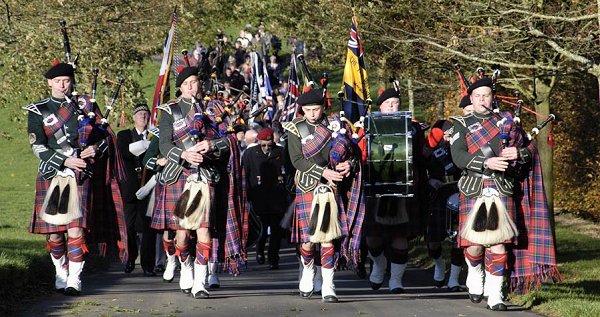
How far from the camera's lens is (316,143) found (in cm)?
1153

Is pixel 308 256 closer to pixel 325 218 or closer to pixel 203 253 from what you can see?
pixel 325 218

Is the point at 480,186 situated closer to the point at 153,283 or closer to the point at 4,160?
the point at 153,283

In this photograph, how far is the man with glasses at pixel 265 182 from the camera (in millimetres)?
16984

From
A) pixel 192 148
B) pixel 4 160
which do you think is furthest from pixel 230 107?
pixel 4 160

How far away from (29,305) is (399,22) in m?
7.74

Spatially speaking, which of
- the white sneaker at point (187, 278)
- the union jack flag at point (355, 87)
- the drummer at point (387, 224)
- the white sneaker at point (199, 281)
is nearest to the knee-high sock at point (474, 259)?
the drummer at point (387, 224)

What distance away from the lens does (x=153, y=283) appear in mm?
13219

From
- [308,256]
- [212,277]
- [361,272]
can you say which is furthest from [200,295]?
[361,272]

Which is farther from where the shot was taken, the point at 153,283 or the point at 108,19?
the point at 108,19

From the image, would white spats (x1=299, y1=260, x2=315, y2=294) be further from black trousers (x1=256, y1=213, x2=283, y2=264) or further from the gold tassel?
black trousers (x1=256, y1=213, x2=283, y2=264)

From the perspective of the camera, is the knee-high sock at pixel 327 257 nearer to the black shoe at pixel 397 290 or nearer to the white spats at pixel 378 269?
the black shoe at pixel 397 290

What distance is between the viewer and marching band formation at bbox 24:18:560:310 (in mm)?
10781

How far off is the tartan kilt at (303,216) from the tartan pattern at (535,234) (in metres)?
1.58

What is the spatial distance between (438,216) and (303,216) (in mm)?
2297
